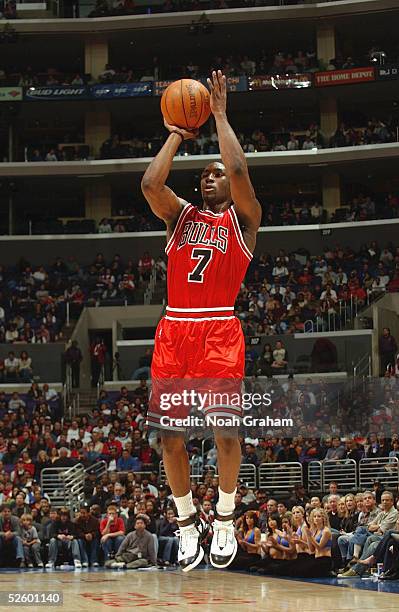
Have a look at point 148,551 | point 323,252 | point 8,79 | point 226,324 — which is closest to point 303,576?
point 148,551

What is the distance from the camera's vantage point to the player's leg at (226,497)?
21.6ft

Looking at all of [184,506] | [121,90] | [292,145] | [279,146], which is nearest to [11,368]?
[121,90]

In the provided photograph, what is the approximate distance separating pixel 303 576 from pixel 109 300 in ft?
62.6

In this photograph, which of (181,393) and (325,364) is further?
(325,364)

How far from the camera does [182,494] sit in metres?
6.84

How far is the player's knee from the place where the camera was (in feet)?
21.8

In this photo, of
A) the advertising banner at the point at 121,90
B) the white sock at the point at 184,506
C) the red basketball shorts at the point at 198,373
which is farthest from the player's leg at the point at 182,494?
the advertising banner at the point at 121,90

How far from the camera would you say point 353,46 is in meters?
40.3

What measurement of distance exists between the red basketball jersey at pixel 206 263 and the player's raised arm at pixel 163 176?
0.18m

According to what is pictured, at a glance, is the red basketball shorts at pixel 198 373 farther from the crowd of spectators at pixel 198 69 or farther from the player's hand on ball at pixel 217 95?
the crowd of spectators at pixel 198 69

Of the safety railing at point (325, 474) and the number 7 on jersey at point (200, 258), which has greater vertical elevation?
the number 7 on jersey at point (200, 258)

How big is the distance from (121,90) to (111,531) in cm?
2272

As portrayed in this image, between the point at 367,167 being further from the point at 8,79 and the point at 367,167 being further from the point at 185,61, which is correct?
Answer: the point at 8,79

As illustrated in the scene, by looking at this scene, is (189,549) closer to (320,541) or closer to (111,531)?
(320,541)
